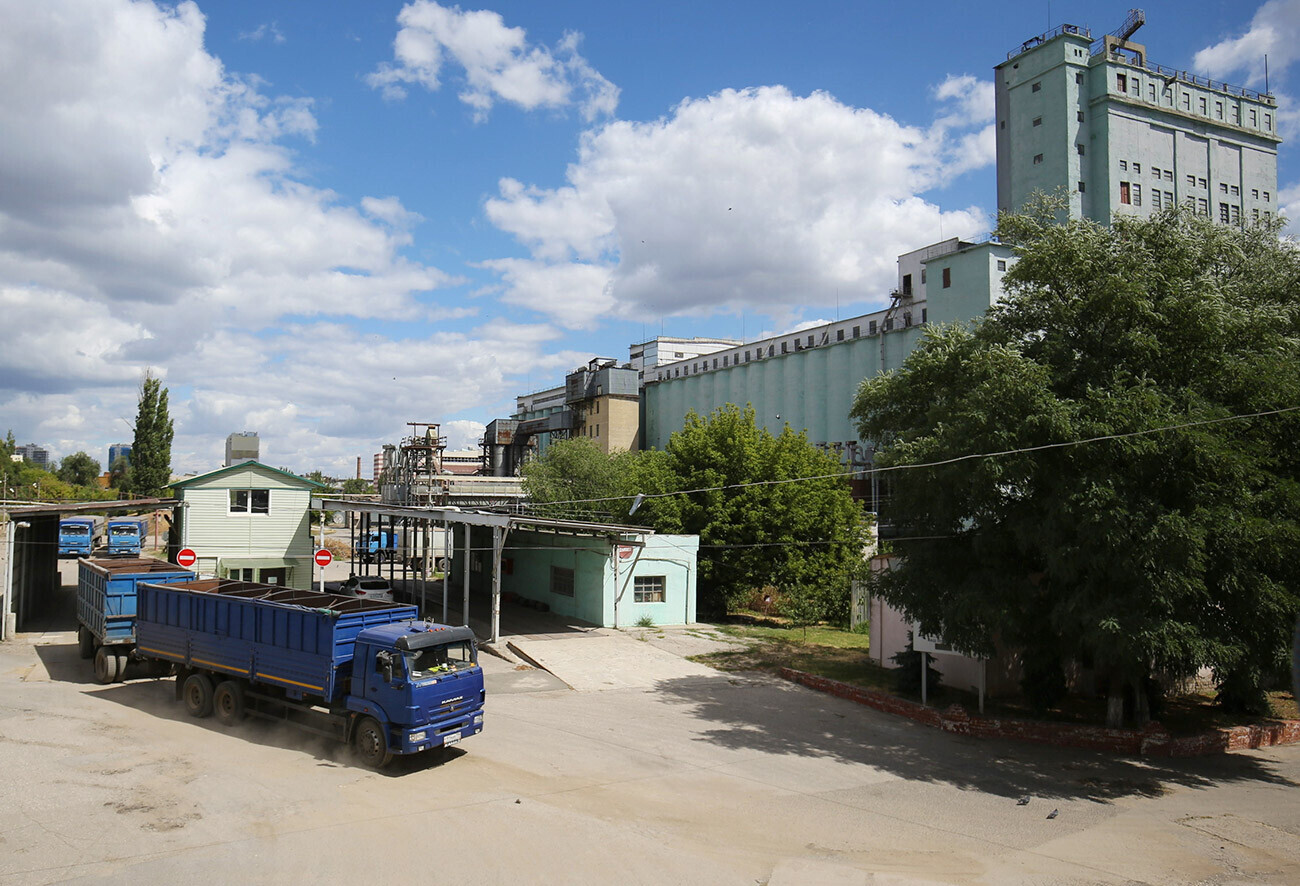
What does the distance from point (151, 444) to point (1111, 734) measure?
229 ft

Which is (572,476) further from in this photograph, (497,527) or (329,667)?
(329,667)

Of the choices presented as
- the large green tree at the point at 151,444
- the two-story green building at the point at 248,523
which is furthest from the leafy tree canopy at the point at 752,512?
the large green tree at the point at 151,444

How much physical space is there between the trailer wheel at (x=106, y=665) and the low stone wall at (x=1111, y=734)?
18490mm

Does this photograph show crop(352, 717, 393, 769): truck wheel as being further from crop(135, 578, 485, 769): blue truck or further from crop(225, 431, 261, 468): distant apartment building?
crop(225, 431, 261, 468): distant apartment building

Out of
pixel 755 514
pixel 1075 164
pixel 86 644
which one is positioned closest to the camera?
pixel 86 644

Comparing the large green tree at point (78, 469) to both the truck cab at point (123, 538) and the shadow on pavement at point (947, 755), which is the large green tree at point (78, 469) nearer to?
the truck cab at point (123, 538)

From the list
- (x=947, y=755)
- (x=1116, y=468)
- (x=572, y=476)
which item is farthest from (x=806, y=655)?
(x=572, y=476)

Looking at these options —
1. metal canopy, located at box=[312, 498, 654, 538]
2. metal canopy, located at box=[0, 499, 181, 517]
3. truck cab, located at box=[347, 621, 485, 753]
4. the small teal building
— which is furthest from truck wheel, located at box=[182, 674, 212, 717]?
the small teal building

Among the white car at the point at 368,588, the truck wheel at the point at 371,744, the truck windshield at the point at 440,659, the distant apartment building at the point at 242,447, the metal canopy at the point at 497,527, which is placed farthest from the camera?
the distant apartment building at the point at 242,447

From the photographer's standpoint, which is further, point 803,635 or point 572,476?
point 572,476

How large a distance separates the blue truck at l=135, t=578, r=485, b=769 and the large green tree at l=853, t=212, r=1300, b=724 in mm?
9436

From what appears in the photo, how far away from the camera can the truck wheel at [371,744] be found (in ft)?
44.2

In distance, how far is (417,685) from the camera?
43.7ft

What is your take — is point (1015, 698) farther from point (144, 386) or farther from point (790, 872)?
point (144, 386)
